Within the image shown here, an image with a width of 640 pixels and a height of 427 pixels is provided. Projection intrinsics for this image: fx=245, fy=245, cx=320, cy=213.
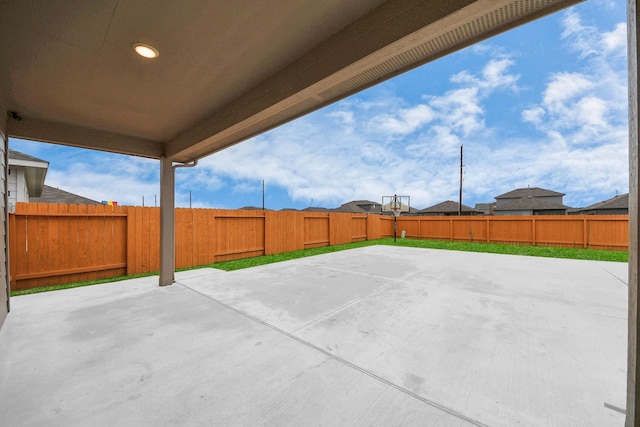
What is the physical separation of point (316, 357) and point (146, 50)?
2846 millimetres

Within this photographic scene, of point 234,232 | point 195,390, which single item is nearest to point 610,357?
point 195,390

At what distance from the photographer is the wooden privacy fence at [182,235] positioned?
160 inches

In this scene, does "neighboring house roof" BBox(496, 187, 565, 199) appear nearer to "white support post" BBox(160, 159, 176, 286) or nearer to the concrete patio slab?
the concrete patio slab

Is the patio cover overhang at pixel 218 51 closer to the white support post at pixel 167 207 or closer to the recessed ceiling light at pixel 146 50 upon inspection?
the recessed ceiling light at pixel 146 50

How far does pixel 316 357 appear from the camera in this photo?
200cm

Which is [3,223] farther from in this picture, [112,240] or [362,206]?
[362,206]

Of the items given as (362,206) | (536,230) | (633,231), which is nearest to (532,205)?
(536,230)

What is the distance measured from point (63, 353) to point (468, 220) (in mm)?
13804

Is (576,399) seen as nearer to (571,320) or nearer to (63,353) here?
(571,320)

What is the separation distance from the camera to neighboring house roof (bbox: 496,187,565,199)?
25672 millimetres

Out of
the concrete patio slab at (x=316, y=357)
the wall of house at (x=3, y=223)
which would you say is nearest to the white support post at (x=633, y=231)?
the concrete patio slab at (x=316, y=357)

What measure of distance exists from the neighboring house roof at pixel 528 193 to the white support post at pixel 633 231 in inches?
1276

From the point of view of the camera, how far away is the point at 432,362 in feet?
6.36

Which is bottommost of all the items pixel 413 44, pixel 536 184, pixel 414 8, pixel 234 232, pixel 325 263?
pixel 325 263
